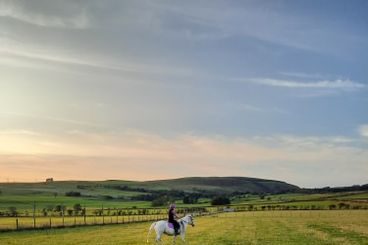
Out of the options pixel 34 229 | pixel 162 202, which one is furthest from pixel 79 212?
pixel 162 202

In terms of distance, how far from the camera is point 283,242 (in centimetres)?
3803

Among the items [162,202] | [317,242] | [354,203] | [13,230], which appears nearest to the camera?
[317,242]

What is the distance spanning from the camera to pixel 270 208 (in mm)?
164500

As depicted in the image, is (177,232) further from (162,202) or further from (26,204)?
(162,202)

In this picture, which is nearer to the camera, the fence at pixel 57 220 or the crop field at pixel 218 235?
the crop field at pixel 218 235

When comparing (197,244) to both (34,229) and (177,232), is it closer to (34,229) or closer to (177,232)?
(177,232)

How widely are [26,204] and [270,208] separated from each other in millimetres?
67234

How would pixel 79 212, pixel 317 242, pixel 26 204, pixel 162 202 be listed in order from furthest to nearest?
pixel 162 202
pixel 26 204
pixel 79 212
pixel 317 242

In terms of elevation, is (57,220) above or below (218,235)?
above

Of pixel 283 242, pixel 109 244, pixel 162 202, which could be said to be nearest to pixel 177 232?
pixel 109 244

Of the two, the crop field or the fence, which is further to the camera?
the fence

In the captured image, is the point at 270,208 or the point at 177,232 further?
the point at 270,208

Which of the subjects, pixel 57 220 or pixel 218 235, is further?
pixel 57 220

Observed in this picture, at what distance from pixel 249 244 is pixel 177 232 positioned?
15.9ft
